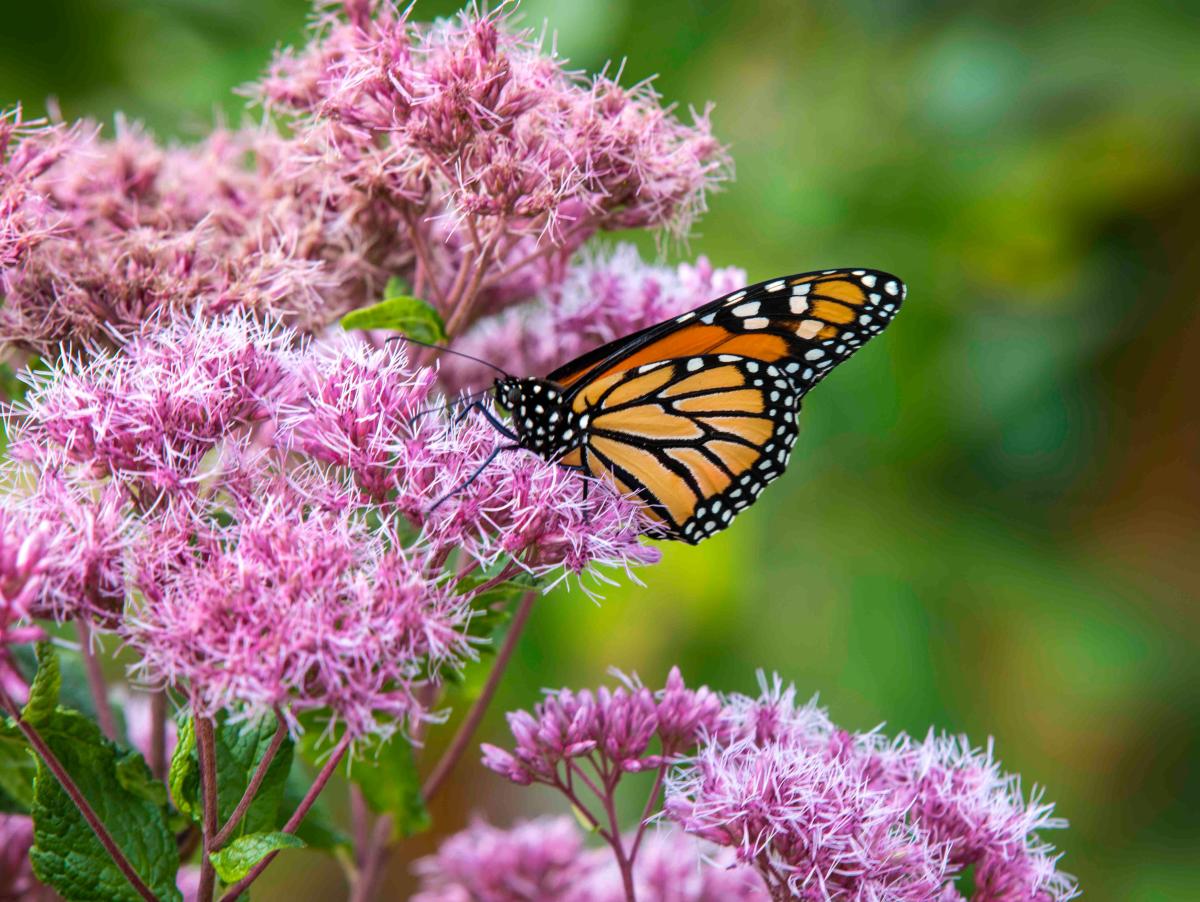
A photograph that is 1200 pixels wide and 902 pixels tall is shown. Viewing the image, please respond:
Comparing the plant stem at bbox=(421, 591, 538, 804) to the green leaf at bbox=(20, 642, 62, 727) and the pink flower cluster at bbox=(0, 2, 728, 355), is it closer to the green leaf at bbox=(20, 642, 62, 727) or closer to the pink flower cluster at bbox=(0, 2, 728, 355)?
the pink flower cluster at bbox=(0, 2, 728, 355)

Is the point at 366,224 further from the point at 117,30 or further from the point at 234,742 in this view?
the point at 117,30

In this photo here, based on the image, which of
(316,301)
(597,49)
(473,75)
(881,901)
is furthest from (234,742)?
(597,49)


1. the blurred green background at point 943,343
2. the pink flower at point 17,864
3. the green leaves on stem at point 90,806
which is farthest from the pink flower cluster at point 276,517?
the blurred green background at point 943,343

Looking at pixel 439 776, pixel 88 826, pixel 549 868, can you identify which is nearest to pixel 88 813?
pixel 88 826

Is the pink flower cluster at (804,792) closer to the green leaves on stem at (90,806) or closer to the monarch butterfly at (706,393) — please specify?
the monarch butterfly at (706,393)

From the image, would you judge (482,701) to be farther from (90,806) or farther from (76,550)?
(76,550)

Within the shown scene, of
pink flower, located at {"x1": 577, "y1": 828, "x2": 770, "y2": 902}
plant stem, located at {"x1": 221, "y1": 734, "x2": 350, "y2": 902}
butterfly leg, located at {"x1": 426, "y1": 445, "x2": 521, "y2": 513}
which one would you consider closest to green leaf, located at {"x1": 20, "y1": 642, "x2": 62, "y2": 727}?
plant stem, located at {"x1": 221, "y1": 734, "x2": 350, "y2": 902}

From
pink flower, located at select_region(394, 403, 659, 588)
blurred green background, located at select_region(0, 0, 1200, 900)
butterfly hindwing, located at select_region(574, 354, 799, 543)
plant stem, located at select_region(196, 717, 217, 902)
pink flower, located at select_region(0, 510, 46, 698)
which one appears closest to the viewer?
pink flower, located at select_region(0, 510, 46, 698)
